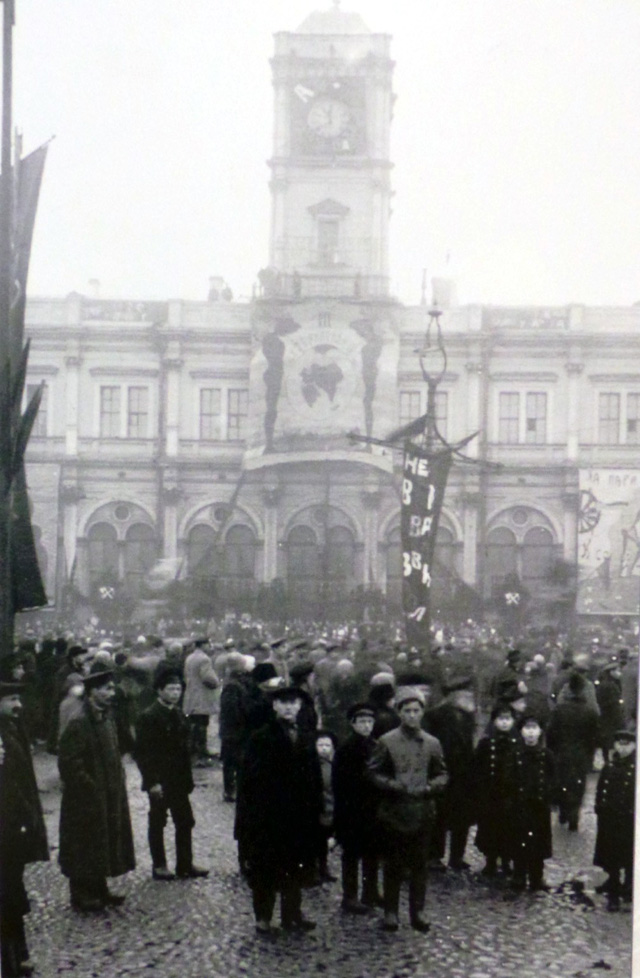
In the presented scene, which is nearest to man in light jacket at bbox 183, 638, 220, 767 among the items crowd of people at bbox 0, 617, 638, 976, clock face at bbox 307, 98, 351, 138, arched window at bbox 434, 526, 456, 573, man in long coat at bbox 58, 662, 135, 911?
crowd of people at bbox 0, 617, 638, 976

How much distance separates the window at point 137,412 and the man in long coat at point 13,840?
4262mm

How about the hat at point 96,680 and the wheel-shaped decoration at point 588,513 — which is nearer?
the hat at point 96,680

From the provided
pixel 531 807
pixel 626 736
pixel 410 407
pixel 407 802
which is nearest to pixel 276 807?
pixel 407 802

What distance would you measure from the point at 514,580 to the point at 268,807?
4369mm

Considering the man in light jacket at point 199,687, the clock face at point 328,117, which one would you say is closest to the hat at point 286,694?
the man in light jacket at point 199,687

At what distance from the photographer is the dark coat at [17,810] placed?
17.1 ft

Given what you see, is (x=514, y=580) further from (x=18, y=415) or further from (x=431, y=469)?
(x=18, y=415)

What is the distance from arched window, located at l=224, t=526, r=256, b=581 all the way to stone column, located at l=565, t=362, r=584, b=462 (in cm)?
276

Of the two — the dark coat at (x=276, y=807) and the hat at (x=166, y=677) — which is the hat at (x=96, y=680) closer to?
the hat at (x=166, y=677)

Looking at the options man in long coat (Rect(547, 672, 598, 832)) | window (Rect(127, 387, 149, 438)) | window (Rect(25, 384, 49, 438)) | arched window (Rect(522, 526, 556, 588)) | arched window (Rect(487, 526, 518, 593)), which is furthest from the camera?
window (Rect(127, 387, 149, 438))

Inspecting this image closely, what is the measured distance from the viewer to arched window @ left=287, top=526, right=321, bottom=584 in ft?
33.3

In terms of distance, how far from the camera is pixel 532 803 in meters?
6.18

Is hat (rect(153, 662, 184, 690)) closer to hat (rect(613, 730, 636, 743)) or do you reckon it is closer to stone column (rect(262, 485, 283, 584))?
hat (rect(613, 730, 636, 743))

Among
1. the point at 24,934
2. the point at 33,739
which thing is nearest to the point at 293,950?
the point at 24,934
